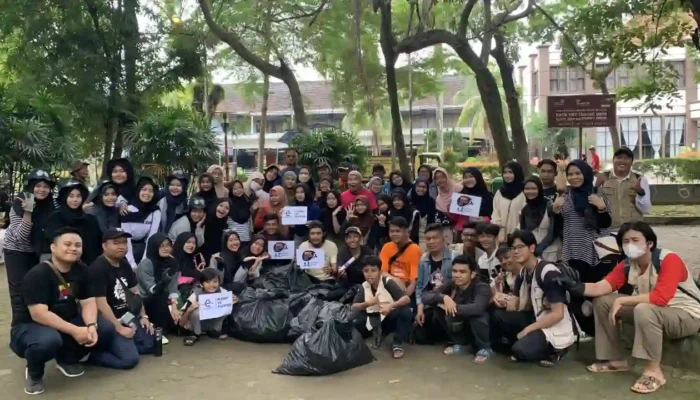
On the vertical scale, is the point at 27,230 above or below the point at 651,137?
below

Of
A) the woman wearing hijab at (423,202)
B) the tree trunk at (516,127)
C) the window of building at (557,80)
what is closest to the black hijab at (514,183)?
the woman wearing hijab at (423,202)

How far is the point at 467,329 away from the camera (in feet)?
18.6

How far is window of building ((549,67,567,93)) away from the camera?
45.4m

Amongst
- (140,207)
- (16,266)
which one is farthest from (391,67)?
(16,266)

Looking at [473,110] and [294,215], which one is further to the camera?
[473,110]

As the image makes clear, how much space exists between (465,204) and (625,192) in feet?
5.68

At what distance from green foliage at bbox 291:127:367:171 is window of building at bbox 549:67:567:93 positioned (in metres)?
35.9

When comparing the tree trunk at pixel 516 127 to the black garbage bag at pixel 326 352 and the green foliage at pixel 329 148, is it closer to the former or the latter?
the green foliage at pixel 329 148

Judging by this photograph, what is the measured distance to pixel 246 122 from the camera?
42.4m

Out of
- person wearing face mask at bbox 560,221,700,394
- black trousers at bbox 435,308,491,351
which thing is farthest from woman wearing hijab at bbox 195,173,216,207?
person wearing face mask at bbox 560,221,700,394

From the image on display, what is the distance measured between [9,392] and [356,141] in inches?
368

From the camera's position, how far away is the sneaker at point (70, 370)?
5113mm

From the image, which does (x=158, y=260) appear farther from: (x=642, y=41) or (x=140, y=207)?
(x=642, y=41)

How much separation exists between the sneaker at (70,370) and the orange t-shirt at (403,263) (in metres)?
2.81
